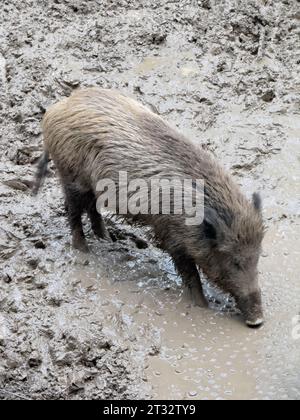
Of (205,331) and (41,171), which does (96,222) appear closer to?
(41,171)

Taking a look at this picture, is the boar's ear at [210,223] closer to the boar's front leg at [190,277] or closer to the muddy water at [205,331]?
the boar's front leg at [190,277]

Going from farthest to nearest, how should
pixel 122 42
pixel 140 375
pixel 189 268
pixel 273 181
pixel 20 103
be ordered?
1. pixel 122 42
2. pixel 20 103
3. pixel 273 181
4. pixel 189 268
5. pixel 140 375

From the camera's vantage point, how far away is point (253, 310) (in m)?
5.28

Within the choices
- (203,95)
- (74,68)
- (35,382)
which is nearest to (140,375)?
(35,382)

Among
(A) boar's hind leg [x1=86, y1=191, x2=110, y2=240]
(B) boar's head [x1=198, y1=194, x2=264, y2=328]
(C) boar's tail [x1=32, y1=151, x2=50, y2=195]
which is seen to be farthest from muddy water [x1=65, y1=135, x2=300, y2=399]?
(C) boar's tail [x1=32, y1=151, x2=50, y2=195]

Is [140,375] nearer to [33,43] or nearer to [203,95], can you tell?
[203,95]

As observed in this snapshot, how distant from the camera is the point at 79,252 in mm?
6137

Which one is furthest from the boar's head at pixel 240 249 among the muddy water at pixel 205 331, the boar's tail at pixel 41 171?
the boar's tail at pixel 41 171

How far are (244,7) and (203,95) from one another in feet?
5.03

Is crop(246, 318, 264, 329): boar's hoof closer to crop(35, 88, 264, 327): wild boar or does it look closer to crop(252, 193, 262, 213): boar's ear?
crop(35, 88, 264, 327): wild boar

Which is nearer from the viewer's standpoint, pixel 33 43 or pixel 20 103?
pixel 20 103

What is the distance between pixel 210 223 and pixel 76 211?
139 centimetres

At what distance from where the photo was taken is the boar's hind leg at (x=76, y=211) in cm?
601

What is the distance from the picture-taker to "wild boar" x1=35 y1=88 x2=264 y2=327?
17.4 feet
